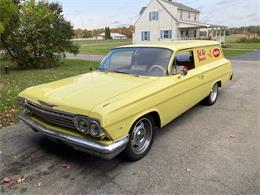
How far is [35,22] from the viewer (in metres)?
13.0

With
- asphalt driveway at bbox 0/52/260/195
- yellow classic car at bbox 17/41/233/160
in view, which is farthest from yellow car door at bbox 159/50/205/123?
asphalt driveway at bbox 0/52/260/195

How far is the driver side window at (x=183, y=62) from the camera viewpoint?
4.51m

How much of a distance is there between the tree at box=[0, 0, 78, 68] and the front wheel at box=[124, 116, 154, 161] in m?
11.0

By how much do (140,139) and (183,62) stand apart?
2058 mm

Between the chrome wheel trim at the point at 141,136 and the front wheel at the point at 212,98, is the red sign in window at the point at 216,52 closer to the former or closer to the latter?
the front wheel at the point at 212,98

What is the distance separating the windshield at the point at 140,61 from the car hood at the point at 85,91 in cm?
24

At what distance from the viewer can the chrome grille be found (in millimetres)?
3215

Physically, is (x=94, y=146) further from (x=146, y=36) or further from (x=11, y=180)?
(x=146, y=36)

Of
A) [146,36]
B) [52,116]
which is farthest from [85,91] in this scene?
[146,36]

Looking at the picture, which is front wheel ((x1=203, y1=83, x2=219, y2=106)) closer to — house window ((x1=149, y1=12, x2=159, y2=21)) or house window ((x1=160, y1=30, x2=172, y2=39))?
house window ((x1=160, y1=30, x2=172, y2=39))

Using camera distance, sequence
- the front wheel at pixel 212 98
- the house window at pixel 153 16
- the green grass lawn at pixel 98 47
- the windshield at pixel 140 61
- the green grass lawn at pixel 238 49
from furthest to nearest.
A: 1. the house window at pixel 153 16
2. the green grass lawn at pixel 98 47
3. the green grass lawn at pixel 238 49
4. the front wheel at pixel 212 98
5. the windshield at pixel 140 61

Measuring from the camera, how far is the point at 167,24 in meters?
34.6

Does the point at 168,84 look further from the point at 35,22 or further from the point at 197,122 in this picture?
the point at 35,22

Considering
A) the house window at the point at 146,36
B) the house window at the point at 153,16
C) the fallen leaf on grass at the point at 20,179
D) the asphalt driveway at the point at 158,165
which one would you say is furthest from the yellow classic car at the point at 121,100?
the house window at the point at 146,36
